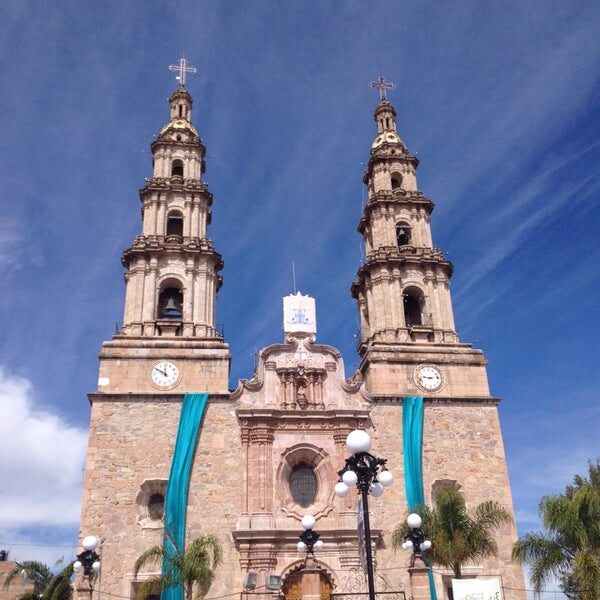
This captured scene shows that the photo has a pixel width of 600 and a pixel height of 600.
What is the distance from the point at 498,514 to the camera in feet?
74.0

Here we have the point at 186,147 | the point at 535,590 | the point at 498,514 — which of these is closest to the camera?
the point at 535,590

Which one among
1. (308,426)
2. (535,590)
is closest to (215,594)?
(308,426)

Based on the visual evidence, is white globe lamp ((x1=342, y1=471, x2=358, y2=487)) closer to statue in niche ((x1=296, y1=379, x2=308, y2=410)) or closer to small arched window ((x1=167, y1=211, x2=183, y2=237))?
statue in niche ((x1=296, y1=379, x2=308, y2=410))

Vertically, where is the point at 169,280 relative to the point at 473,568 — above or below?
above

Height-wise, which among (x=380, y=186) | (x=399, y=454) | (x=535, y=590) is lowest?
(x=535, y=590)

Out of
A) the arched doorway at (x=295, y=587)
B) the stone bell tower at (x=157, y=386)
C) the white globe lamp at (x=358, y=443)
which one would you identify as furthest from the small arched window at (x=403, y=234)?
the white globe lamp at (x=358, y=443)

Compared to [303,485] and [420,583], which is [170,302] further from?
[420,583]

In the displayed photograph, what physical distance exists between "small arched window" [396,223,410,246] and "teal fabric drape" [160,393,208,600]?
1394 centimetres

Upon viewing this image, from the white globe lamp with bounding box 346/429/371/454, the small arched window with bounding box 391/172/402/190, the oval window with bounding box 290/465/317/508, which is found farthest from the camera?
the small arched window with bounding box 391/172/402/190

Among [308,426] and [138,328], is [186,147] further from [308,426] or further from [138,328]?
[308,426]

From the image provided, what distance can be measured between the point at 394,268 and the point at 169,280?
10724 millimetres

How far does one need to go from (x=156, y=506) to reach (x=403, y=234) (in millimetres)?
18430

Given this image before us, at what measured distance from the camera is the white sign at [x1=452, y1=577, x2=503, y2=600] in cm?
1666

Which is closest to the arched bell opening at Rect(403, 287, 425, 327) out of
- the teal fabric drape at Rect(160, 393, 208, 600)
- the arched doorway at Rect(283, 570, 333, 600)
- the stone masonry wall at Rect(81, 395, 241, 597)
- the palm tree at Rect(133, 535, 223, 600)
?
the stone masonry wall at Rect(81, 395, 241, 597)
